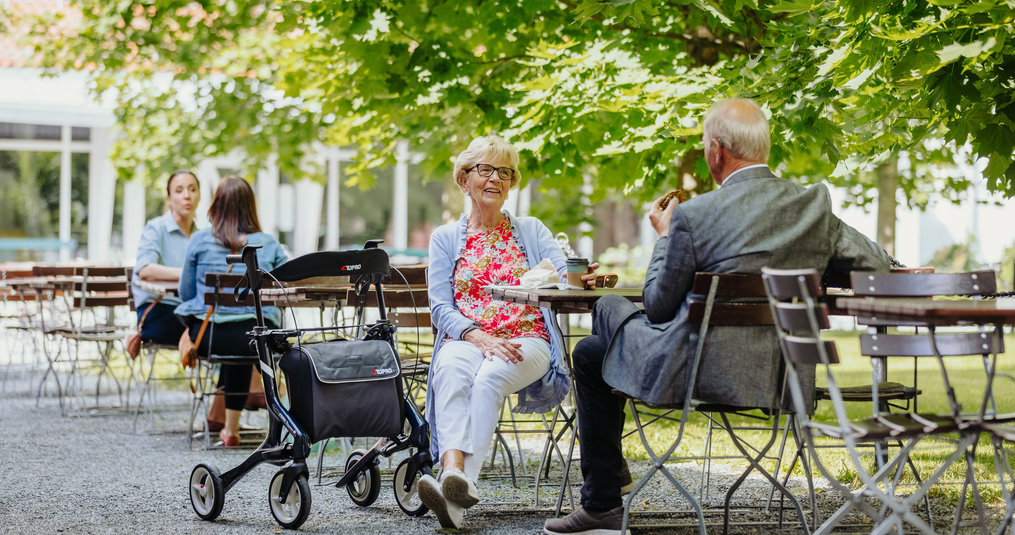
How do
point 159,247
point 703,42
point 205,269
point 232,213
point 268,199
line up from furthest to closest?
point 268,199 < point 703,42 < point 159,247 < point 232,213 < point 205,269

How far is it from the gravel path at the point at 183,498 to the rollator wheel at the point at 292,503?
69 mm

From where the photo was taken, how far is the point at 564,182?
10141 mm

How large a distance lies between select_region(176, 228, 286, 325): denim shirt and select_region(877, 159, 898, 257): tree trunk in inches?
450

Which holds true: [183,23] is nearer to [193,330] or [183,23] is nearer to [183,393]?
[183,393]

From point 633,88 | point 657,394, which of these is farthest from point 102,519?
point 633,88

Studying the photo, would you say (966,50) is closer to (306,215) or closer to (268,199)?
(306,215)

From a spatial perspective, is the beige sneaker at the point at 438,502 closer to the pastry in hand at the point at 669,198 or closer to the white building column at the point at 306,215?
the pastry in hand at the point at 669,198

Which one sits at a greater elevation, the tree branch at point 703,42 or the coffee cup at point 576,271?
the tree branch at point 703,42

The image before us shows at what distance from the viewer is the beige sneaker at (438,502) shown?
14.9 ft

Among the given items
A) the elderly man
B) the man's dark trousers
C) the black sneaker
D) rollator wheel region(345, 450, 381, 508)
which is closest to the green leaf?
the elderly man

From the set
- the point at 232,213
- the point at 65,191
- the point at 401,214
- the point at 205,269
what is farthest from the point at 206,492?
the point at 401,214

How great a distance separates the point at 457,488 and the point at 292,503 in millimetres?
806

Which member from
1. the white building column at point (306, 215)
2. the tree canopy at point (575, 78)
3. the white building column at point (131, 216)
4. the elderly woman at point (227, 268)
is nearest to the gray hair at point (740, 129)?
the tree canopy at point (575, 78)

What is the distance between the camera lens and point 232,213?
A: 716cm
